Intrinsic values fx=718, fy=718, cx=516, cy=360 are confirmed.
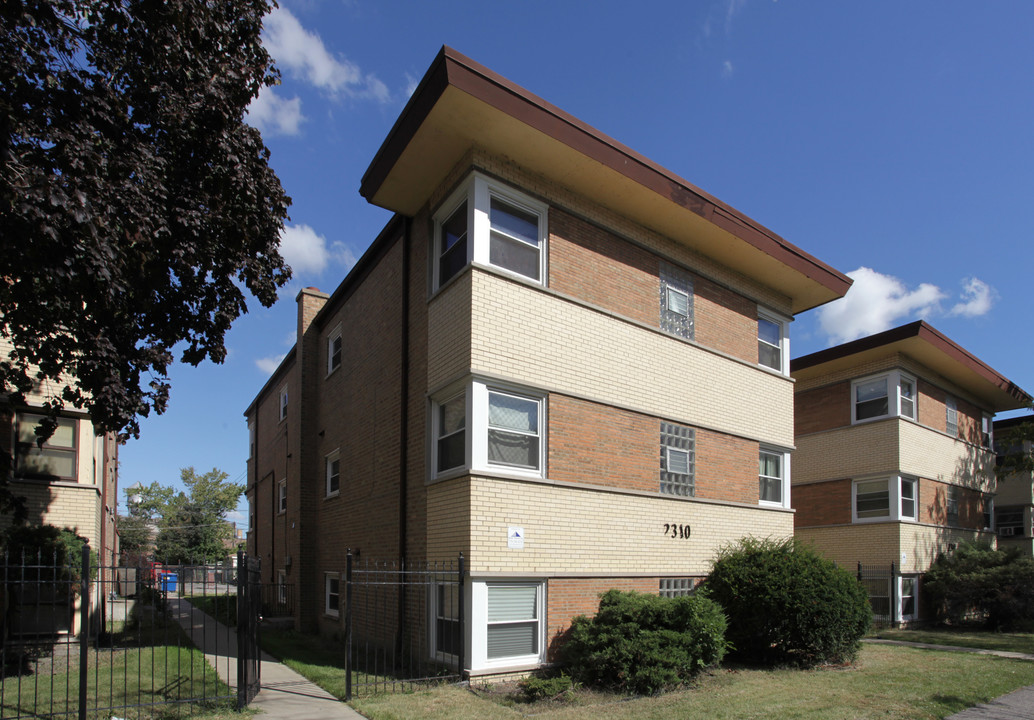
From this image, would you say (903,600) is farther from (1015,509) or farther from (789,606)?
(1015,509)

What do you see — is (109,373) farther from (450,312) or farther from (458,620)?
(458,620)

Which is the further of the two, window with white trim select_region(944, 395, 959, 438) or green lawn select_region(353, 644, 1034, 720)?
window with white trim select_region(944, 395, 959, 438)

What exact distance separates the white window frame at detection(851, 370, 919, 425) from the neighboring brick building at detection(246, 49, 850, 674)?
633cm

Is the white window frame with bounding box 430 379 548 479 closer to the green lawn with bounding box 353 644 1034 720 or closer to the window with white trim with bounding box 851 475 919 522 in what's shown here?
the green lawn with bounding box 353 644 1034 720

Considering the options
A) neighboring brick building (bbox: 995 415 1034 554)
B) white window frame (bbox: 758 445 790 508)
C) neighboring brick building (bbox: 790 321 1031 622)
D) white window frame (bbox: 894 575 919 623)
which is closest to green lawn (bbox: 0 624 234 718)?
white window frame (bbox: 758 445 790 508)

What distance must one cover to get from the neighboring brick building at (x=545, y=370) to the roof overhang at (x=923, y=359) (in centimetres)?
542

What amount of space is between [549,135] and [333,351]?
9686 mm

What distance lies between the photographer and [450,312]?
1132 cm

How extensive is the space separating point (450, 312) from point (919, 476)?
1729cm

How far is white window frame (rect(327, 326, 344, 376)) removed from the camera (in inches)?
707

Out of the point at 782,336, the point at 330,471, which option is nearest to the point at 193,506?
the point at 330,471

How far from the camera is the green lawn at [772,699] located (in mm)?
8625

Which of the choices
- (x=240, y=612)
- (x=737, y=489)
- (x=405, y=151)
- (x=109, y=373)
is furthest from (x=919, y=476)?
(x=109, y=373)

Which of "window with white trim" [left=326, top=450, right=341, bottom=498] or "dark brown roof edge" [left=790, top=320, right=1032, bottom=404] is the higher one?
"dark brown roof edge" [left=790, top=320, right=1032, bottom=404]
